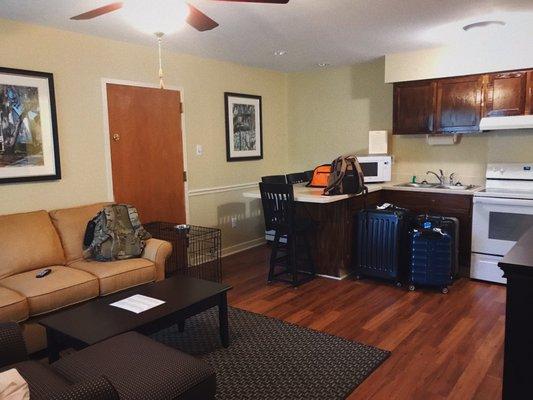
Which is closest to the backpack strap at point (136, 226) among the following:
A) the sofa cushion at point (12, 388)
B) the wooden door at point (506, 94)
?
the sofa cushion at point (12, 388)

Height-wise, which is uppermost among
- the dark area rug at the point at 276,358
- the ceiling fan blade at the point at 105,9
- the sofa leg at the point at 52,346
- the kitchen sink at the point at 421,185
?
the ceiling fan blade at the point at 105,9

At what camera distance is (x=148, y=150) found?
417 centimetres

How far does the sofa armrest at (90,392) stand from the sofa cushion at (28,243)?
79.8 inches

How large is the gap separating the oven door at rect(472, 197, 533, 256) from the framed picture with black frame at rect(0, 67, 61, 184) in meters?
3.76

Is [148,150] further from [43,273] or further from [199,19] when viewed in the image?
[199,19]

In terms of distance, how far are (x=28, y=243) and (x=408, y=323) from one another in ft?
9.42

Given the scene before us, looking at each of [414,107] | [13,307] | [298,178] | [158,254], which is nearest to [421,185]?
[414,107]

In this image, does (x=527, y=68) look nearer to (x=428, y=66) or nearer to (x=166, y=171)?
(x=428, y=66)

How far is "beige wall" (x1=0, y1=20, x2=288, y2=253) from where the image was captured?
11.0 ft

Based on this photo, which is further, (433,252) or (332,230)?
(332,230)

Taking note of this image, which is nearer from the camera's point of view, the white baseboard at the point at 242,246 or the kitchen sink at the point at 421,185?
the kitchen sink at the point at 421,185

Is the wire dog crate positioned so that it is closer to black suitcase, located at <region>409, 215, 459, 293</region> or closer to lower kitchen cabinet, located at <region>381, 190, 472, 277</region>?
black suitcase, located at <region>409, 215, 459, 293</region>

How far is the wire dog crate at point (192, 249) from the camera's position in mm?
4000

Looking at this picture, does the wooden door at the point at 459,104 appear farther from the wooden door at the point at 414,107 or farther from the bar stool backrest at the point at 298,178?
the bar stool backrest at the point at 298,178
